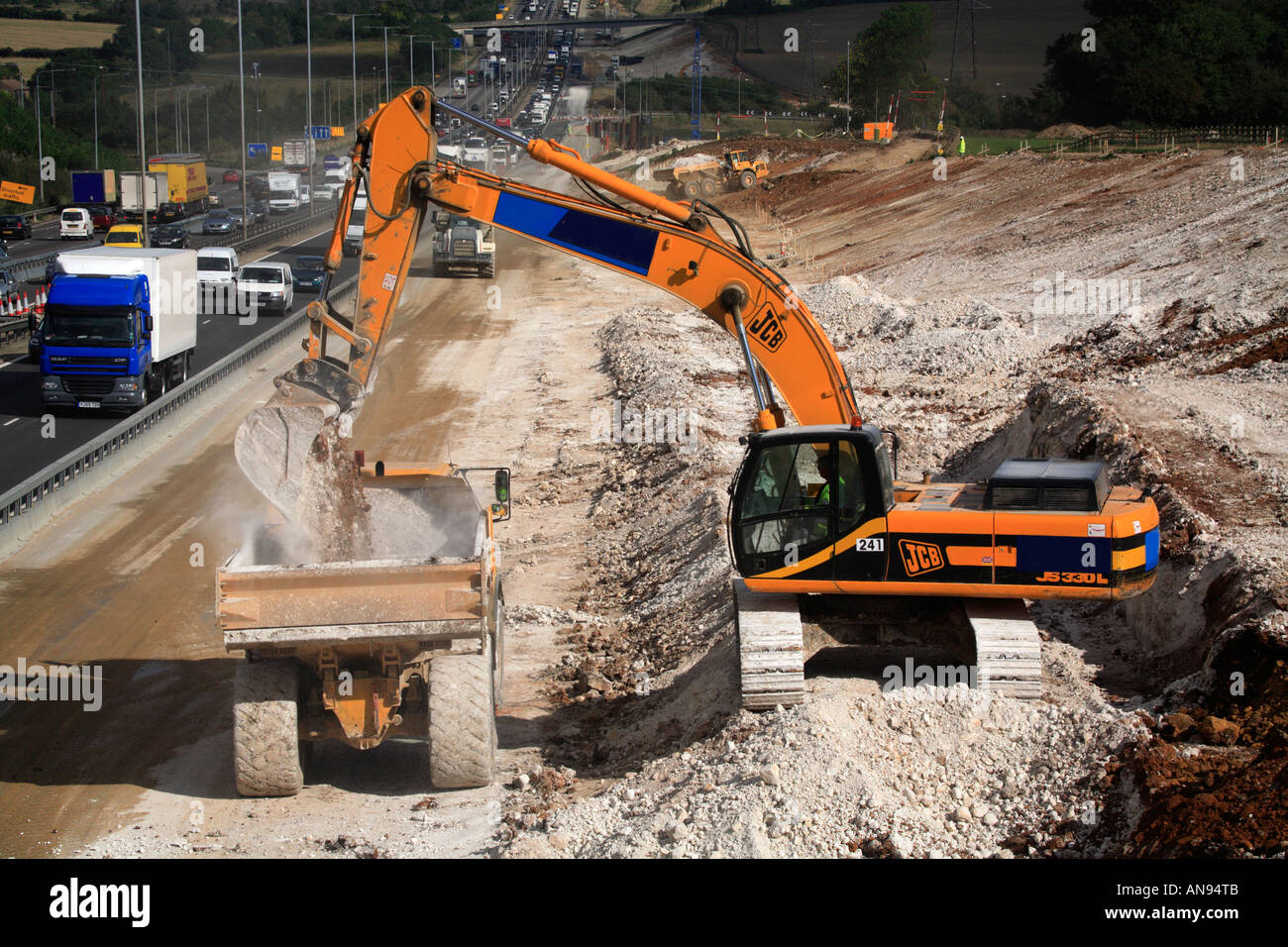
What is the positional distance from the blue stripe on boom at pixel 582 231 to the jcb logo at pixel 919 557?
11.5 ft

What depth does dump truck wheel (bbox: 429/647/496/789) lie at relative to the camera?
10.6 meters

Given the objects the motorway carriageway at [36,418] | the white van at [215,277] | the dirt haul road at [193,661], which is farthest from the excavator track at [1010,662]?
the white van at [215,277]

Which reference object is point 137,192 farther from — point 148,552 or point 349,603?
point 349,603

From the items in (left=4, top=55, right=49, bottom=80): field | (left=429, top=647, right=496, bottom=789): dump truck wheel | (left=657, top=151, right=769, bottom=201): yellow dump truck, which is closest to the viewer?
(left=429, top=647, right=496, bottom=789): dump truck wheel

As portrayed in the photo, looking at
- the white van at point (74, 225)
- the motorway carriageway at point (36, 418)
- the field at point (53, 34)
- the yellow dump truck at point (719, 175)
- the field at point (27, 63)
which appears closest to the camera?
the motorway carriageway at point (36, 418)

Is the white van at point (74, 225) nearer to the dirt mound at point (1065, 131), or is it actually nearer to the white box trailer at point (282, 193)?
the white box trailer at point (282, 193)

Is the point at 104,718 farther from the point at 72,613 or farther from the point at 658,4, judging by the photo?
the point at 658,4

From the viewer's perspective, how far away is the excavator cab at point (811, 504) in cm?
1077

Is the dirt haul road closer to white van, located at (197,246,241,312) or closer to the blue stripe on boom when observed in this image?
the blue stripe on boom

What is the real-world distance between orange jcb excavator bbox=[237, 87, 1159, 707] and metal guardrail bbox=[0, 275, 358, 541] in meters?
9.20

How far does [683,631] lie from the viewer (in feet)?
48.3

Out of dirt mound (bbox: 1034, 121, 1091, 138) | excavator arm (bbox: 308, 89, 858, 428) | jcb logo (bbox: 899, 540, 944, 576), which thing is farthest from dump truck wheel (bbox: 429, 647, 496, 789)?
dirt mound (bbox: 1034, 121, 1091, 138)
